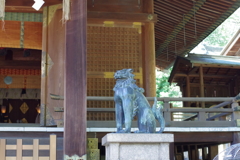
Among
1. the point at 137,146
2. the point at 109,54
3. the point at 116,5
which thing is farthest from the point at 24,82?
the point at 137,146

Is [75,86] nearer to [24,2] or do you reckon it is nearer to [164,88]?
[24,2]

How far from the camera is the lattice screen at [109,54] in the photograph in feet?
31.5

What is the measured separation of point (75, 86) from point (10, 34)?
424 centimetres

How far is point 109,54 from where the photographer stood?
979 cm

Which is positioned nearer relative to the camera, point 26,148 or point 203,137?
point 26,148

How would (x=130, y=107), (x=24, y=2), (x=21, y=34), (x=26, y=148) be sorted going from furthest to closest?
1. (x=21, y=34)
2. (x=24, y=2)
3. (x=26, y=148)
4. (x=130, y=107)

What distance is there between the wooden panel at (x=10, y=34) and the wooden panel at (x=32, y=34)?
→ 0.20 m

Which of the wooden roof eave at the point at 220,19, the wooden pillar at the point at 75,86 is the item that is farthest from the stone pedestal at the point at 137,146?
the wooden roof eave at the point at 220,19

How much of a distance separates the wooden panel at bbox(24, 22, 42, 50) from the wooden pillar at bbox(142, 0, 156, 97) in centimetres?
258

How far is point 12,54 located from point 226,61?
304 inches

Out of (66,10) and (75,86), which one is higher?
(66,10)

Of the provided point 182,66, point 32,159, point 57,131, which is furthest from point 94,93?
point 182,66

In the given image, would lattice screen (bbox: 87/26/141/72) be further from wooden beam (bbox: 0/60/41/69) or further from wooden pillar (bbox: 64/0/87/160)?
wooden beam (bbox: 0/60/41/69)

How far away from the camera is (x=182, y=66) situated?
13898 millimetres
